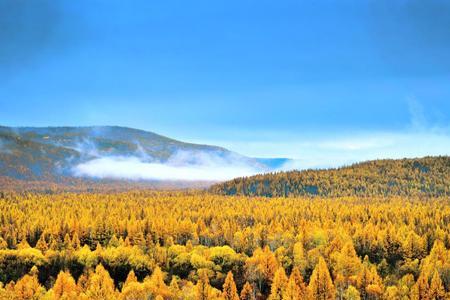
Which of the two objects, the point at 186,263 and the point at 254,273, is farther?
the point at 186,263

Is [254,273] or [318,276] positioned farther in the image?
[254,273]

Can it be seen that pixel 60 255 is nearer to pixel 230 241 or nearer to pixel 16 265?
pixel 16 265

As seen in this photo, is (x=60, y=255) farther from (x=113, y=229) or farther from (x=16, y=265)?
(x=113, y=229)

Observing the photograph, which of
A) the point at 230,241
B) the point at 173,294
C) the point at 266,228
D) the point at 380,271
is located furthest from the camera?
the point at 266,228

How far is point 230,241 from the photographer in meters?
180

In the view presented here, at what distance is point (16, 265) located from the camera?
158 m

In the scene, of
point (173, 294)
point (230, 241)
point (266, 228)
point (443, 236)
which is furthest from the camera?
point (266, 228)

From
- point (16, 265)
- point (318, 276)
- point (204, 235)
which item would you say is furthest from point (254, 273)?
point (16, 265)

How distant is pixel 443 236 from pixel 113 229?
421ft

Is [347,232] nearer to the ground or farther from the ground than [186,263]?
farther from the ground

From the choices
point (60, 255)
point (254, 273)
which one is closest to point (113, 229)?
point (60, 255)

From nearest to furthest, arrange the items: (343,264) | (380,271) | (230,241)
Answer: (343,264) → (380,271) → (230,241)

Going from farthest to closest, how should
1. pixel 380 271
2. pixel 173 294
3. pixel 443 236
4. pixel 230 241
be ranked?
pixel 230 241
pixel 443 236
pixel 380 271
pixel 173 294

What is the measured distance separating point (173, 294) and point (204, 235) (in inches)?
2948
